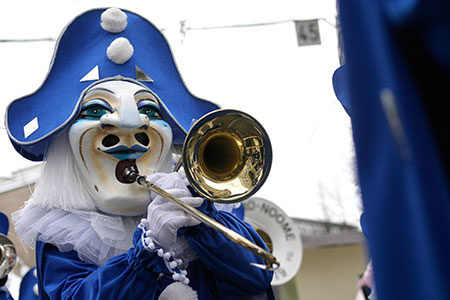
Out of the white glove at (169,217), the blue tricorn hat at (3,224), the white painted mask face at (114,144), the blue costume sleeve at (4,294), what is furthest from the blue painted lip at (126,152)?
the blue tricorn hat at (3,224)

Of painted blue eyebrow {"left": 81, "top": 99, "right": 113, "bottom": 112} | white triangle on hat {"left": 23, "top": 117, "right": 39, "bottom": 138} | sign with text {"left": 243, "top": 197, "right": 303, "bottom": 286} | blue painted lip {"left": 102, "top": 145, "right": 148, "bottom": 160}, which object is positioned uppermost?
painted blue eyebrow {"left": 81, "top": 99, "right": 113, "bottom": 112}

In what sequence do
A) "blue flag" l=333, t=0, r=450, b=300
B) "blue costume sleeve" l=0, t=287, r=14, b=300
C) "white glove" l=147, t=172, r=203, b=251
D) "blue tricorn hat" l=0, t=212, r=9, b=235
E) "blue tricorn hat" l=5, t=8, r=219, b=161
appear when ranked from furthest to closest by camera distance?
1. "blue tricorn hat" l=0, t=212, r=9, b=235
2. "blue costume sleeve" l=0, t=287, r=14, b=300
3. "blue tricorn hat" l=5, t=8, r=219, b=161
4. "white glove" l=147, t=172, r=203, b=251
5. "blue flag" l=333, t=0, r=450, b=300

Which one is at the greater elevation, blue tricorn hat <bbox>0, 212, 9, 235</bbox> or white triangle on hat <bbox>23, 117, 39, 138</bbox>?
white triangle on hat <bbox>23, 117, 39, 138</bbox>

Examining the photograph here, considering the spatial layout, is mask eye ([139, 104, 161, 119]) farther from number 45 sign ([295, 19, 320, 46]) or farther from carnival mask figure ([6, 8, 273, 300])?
number 45 sign ([295, 19, 320, 46])

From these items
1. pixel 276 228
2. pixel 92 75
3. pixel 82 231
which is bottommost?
pixel 276 228

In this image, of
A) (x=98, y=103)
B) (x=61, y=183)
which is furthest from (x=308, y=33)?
(x=61, y=183)

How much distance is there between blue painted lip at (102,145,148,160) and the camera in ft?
7.98

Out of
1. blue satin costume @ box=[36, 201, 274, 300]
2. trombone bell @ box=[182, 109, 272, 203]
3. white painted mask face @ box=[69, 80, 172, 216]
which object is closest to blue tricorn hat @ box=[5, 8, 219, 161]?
white painted mask face @ box=[69, 80, 172, 216]

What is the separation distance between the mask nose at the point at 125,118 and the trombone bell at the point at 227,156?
1.29 ft

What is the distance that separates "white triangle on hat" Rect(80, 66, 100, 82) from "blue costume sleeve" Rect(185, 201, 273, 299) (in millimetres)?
850

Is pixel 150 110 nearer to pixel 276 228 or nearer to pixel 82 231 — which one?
pixel 82 231

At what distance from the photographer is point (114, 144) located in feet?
8.06

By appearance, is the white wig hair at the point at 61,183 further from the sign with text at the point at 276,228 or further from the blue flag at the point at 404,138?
the sign with text at the point at 276,228

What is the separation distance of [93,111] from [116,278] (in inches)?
29.5
